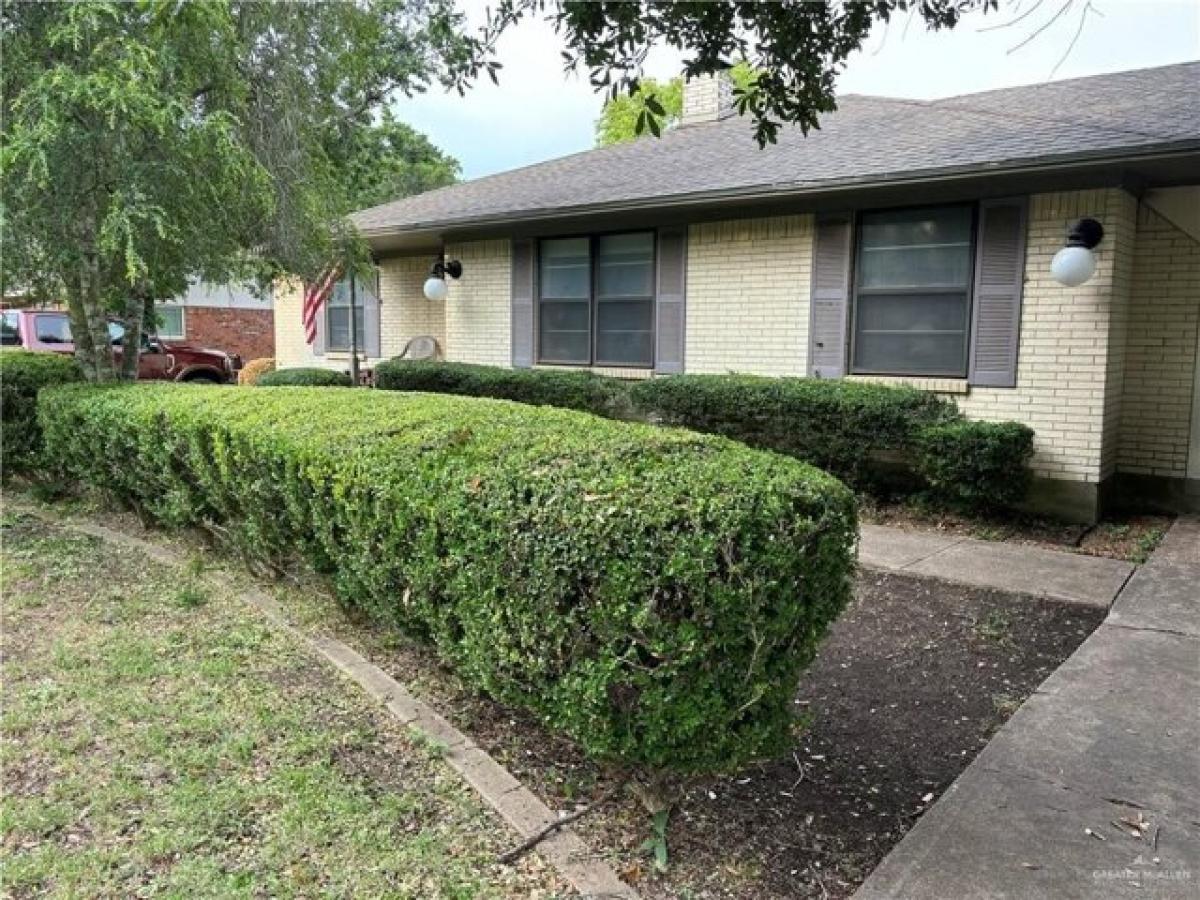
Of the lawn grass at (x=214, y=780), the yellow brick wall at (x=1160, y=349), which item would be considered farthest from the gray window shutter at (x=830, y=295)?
the lawn grass at (x=214, y=780)

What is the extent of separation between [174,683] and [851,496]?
2812mm

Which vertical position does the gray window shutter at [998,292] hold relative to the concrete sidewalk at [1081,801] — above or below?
above

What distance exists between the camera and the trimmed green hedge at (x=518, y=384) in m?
8.77

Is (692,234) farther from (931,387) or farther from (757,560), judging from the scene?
(757,560)

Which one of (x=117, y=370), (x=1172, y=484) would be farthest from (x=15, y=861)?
(x=1172, y=484)

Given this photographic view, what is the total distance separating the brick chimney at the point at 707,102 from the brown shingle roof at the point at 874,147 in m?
0.61

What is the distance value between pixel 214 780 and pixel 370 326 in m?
11.0

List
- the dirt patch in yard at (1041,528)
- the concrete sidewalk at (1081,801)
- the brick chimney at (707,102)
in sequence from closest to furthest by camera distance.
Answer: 1. the concrete sidewalk at (1081,801)
2. the dirt patch in yard at (1041,528)
3. the brick chimney at (707,102)

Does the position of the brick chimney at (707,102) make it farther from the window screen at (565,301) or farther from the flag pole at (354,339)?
the flag pole at (354,339)

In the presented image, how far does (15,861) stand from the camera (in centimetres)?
239

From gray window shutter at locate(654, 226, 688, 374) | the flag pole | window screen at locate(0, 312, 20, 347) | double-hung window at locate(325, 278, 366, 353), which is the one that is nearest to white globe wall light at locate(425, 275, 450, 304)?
the flag pole

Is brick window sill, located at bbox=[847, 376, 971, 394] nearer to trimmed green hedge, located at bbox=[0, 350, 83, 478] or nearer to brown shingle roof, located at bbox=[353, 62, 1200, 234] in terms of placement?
brown shingle roof, located at bbox=[353, 62, 1200, 234]

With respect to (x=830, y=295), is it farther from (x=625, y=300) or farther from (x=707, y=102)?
(x=707, y=102)

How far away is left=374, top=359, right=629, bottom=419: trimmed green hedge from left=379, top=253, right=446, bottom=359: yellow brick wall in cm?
161
